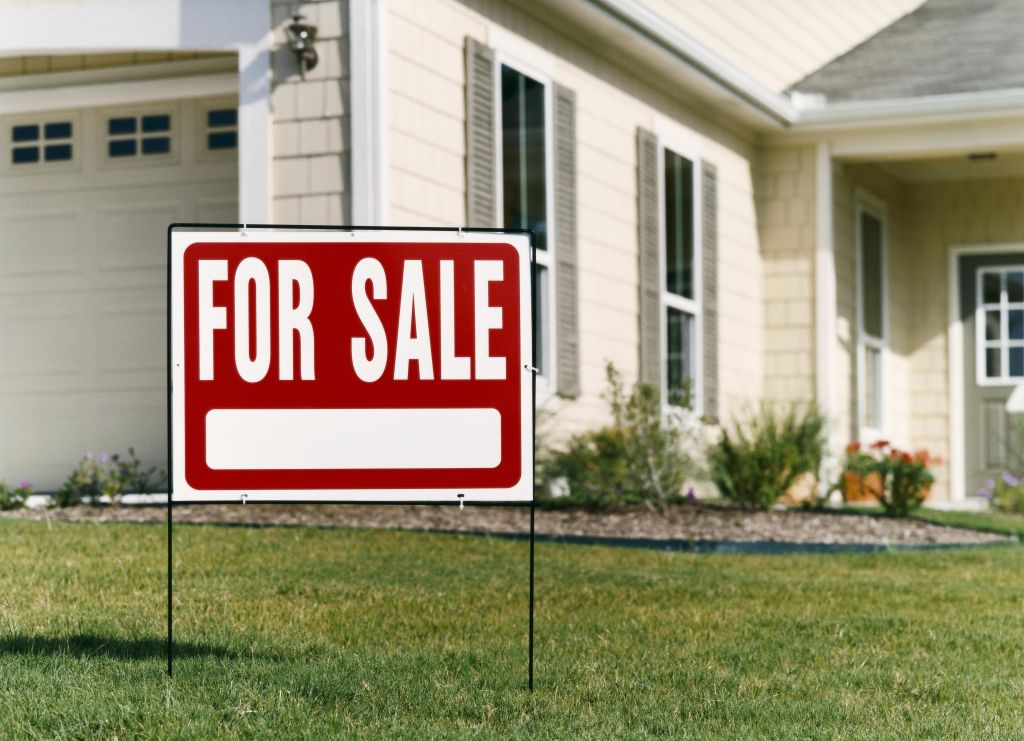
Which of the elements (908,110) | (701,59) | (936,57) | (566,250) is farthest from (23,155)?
(936,57)

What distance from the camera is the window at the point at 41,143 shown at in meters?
11.4

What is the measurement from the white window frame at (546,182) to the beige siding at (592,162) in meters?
0.06

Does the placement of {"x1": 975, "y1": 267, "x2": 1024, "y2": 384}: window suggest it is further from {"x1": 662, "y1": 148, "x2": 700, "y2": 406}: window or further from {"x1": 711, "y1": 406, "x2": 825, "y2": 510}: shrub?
{"x1": 711, "y1": 406, "x2": 825, "y2": 510}: shrub

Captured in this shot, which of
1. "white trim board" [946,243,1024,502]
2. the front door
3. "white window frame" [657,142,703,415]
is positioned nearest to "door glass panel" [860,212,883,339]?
"white trim board" [946,243,1024,502]

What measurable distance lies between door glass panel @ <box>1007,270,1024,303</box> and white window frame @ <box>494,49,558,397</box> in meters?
7.34

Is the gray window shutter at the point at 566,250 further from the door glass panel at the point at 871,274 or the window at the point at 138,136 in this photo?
the door glass panel at the point at 871,274

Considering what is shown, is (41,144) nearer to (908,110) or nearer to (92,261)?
(92,261)

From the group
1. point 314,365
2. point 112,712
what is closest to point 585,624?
point 314,365

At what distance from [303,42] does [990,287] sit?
9.74 m

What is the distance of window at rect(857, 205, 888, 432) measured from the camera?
15.8 m

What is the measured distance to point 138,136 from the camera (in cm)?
1123

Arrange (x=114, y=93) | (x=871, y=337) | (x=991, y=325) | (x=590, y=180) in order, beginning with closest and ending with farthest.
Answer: (x=114, y=93) → (x=590, y=180) → (x=871, y=337) → (x=991, y=325)

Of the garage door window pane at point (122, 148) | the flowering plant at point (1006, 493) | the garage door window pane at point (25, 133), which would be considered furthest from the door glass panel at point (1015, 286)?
the garage door window pane at point (25, 133)

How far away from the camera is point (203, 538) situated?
7672 millimetres
